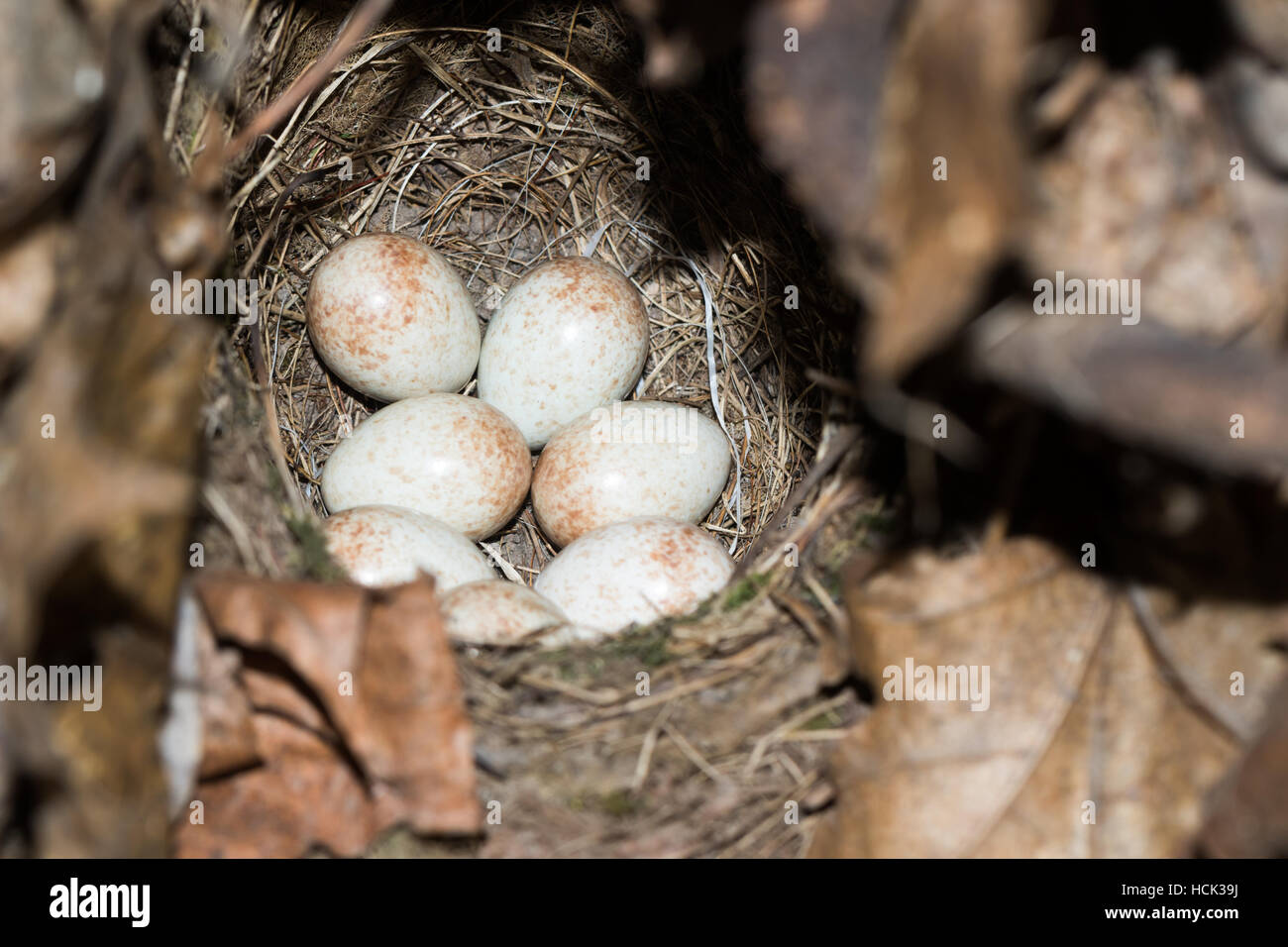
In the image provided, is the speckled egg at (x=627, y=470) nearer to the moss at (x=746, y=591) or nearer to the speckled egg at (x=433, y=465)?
the speckled egg at (x=433, y=465)

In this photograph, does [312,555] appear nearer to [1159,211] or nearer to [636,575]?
[636,575]

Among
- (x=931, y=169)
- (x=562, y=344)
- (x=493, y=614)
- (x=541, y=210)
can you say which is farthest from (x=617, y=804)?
(x=541, y=210)

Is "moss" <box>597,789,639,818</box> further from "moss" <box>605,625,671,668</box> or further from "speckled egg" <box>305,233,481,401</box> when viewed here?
"speckled egg" <box>305,233,481,401</box>

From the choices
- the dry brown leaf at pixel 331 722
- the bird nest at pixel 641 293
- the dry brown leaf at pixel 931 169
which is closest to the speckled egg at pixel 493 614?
the bird nest at pixel 641 293

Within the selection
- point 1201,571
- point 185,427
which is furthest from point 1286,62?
point 185,427

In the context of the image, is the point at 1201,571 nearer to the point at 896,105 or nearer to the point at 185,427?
the point at 896,105

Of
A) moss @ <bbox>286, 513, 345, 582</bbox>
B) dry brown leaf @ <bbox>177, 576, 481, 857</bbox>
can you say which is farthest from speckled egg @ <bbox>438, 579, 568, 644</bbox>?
dry brown leaf @ <bbox>177, 576, 481, 857</bbox>
